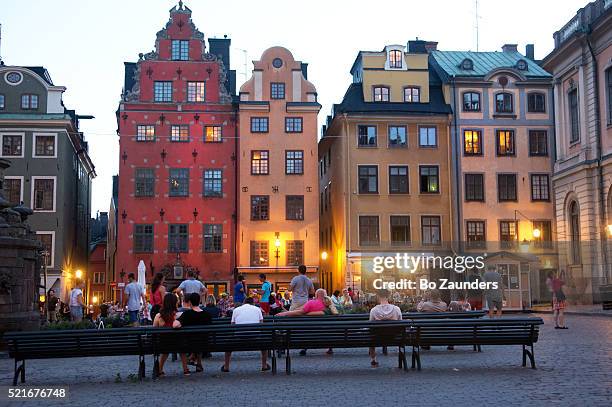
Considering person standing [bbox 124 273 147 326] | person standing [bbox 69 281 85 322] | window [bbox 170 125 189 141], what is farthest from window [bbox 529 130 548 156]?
person standing [bbox 124 273 147 326]

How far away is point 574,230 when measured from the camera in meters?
45.5

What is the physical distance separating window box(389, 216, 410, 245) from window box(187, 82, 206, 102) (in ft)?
46.1

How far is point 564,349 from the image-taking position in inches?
726

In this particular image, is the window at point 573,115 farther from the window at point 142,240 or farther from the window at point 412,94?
the window at point 142,240

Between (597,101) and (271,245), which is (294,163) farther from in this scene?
(597,101)

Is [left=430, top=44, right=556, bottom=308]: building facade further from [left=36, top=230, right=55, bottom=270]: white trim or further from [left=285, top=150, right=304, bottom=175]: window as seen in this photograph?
[left=36, top=230, right=55, bottom=270]: white trim

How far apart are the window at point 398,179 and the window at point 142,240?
15.3m

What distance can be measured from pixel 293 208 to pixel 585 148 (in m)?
17.3

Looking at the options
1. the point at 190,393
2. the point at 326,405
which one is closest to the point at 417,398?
the point at 326,405

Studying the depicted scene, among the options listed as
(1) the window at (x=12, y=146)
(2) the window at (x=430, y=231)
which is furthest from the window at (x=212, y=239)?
(2) the window at (x=430, y=231)

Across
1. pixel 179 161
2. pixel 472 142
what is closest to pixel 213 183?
Result: pixel 179 161

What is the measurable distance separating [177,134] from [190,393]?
3824 cm

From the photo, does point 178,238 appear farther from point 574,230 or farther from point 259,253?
point 574,230

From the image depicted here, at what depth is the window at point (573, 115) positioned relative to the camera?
44750 millimetres
